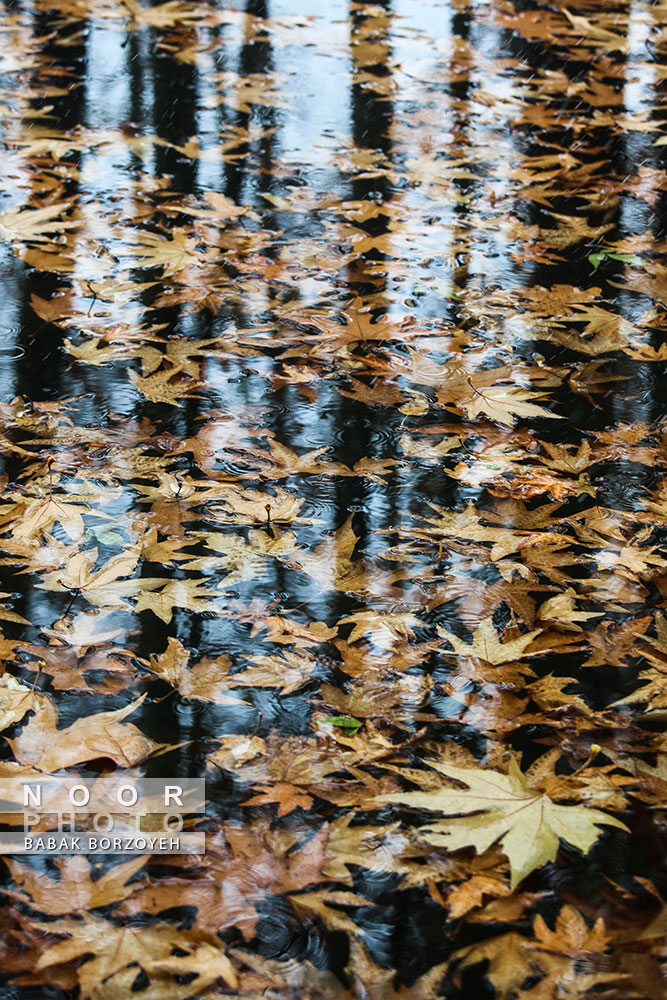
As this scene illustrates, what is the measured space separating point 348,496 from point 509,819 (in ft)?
3.46

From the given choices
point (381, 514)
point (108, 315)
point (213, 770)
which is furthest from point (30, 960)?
point (108, 315)

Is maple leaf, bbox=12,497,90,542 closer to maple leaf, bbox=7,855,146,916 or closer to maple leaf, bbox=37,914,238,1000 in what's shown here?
maple leaf, bbox=7,855,146,916

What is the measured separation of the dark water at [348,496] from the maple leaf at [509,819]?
0.04 metres

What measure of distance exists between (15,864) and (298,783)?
498mm

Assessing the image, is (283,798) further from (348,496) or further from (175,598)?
(348,496)

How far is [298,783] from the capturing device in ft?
5.64

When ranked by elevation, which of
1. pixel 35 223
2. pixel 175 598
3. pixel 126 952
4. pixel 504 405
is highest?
pixel 35 223

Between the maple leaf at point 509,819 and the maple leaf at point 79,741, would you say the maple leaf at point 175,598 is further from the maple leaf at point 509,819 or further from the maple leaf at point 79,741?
the maple leaf at point 509,819

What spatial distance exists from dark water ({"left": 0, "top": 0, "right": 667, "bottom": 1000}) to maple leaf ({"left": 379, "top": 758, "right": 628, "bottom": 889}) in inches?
1.5

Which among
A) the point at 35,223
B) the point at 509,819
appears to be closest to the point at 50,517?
the point at 509,819

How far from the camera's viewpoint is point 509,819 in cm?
161

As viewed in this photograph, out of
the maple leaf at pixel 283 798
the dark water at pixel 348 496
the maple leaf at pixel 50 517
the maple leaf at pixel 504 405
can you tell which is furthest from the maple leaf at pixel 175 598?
the maple leaf at pixel 504 405

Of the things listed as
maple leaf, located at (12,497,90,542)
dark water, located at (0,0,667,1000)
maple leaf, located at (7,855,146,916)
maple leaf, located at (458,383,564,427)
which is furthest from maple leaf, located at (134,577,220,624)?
maple leaf, located at (458,383,564,427)

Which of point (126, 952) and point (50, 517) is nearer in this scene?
point (126, 952)
